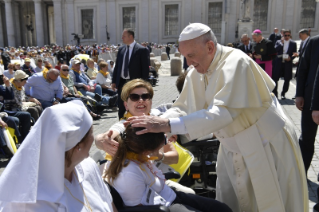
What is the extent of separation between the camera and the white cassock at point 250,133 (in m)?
2.13

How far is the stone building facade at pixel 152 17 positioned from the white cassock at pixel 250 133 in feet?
121

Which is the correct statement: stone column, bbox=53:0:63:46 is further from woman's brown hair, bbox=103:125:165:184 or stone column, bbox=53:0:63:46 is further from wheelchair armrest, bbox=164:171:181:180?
woman's brown hair, bbox=103:125:165:184

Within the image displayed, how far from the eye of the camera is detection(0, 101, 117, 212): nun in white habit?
4.59 feet

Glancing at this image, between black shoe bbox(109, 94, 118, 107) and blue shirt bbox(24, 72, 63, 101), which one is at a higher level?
blue shirt bbox(24, 72, 63, 101)

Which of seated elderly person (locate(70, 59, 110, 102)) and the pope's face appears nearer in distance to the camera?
the pope's face

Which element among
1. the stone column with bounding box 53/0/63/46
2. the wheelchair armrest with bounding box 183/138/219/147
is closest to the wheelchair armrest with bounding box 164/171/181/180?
the wheelchair armrest with bounding box 183/138/219/147

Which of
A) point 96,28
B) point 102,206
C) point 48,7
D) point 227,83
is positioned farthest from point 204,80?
point 48,7

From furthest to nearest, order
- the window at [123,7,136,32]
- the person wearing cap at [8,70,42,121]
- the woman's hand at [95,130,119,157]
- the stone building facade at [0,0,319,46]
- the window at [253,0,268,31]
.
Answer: the window at [123,7,136,32] → the window at [253,0,268,31] → the stone building facade at [0,0,319,46] → the person wearing cap at [8,70,42,121] → the woman's hand at [95,130,119,157]

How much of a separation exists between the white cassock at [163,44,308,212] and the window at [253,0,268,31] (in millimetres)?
41026

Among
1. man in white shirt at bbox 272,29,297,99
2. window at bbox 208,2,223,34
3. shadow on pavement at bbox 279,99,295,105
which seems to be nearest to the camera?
shadow on pavement at bbox 279,99,295,105

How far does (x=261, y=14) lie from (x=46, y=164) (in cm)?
4287

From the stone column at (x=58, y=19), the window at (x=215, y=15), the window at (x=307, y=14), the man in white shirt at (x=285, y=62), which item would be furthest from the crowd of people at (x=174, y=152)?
the stone column at (x=58, y=19)

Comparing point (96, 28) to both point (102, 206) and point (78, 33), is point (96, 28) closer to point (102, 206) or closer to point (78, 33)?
point (78, 33)

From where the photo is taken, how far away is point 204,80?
266cm
